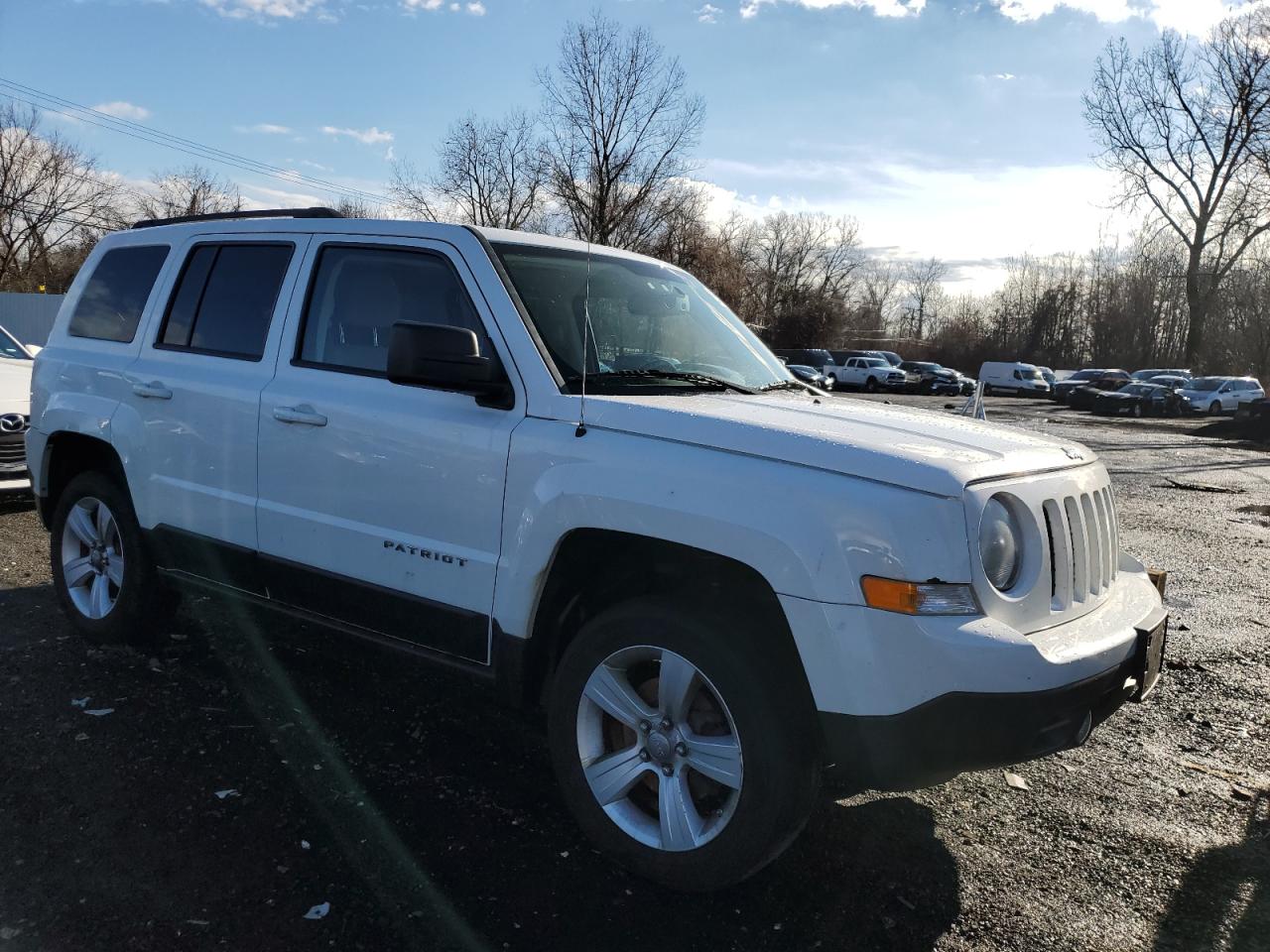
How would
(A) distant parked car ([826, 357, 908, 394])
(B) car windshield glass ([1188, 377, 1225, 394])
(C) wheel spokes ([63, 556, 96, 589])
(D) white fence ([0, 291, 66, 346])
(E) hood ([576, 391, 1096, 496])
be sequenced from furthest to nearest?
1. (A) distant parked car ([826, 357, 908, 394])
2. (B) car windshield glass ([1188, 377, 1225, 394])
3. (D) white fence ([0, 291, 66, 346])
4. (C) wheel spokes ([63, 556, 96, 589])
5. (E) hood ([576, 391, 1096, 496])

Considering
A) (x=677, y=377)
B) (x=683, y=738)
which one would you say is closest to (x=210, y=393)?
(x=677, y=377)

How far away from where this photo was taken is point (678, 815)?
9.07ft

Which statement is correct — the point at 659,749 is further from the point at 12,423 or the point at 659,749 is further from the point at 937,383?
the point at 937,383

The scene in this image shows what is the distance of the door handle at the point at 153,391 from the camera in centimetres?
411

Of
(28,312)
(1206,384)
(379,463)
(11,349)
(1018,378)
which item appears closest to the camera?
(379,463)

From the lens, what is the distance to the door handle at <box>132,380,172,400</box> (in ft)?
13.5

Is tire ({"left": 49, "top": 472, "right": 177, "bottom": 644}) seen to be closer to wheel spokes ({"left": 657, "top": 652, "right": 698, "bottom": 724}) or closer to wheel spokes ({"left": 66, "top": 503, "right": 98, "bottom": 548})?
wheel spokes ({"left": 66, "top": 503, "right": 98, "bottom": 548})

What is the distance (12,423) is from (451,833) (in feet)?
22.4

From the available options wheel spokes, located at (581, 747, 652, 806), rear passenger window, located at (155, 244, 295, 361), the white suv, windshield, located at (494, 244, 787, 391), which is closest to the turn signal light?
the white suv

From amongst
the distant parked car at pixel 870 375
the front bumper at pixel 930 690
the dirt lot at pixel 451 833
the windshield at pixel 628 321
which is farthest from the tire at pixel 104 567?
the distant parked car at pixel 870 375

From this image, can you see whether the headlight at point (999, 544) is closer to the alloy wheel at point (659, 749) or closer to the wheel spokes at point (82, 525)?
the alloy wheel at point (659, 749)

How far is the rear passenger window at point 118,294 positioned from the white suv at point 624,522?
18cm

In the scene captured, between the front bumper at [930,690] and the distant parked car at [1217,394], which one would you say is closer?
the front bumper at [930,690]

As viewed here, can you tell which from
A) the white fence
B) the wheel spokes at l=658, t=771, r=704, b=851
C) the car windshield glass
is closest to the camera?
the wheel spokes at l=658, t=771, r=704, b=851
